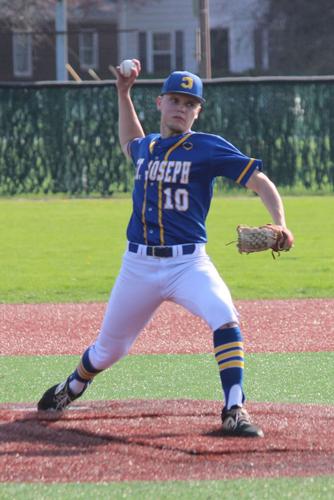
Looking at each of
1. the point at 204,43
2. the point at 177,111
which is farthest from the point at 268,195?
the point at 204,43

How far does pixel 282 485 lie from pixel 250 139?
58.3ft

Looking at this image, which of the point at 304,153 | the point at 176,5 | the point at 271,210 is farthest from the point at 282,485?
the point at 176,5

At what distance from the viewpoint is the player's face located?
254 inches

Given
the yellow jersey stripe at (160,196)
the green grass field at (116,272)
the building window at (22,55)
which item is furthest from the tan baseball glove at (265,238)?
the building window at (22,55)

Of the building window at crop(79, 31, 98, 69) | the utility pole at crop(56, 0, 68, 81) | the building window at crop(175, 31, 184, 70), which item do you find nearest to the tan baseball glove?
the utility pole at crop(56, 0, 68, 81)

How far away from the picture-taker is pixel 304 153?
22.6m

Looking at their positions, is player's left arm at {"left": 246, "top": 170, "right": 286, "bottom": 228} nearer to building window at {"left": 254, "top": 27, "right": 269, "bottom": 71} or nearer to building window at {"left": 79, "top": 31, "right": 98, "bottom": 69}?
building window at {"left": 254, "top": 27, "right": 269, "bottom": 71}

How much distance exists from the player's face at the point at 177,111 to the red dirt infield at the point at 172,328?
321 cm

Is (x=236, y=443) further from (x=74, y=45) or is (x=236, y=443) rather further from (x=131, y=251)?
(x=74, y=45)

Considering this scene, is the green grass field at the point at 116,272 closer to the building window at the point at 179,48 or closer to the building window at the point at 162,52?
the building window at the point at 179,48

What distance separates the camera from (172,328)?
10.6m

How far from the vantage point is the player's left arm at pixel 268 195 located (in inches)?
243

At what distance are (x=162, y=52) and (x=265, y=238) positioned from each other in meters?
40.0

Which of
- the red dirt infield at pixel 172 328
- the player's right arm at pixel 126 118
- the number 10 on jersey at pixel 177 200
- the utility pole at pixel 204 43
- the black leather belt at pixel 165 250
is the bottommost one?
the red dirt infield at pixel 172 328
